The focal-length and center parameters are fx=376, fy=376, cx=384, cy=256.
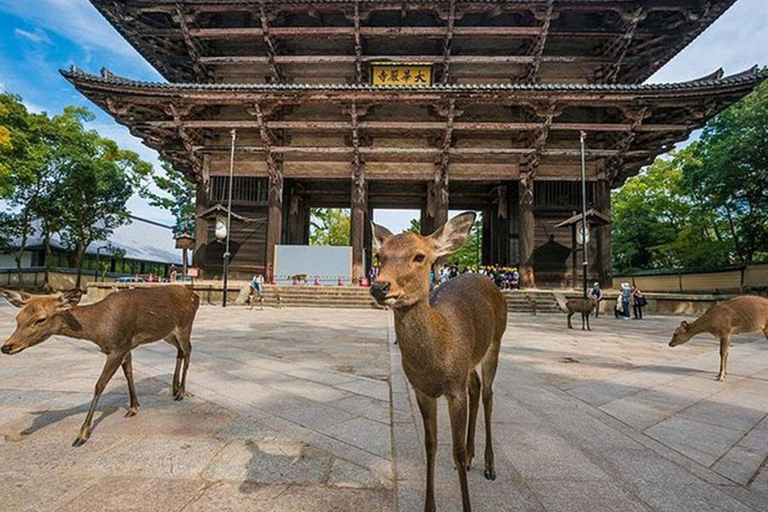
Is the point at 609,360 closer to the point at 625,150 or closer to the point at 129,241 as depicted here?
the point at 625,150

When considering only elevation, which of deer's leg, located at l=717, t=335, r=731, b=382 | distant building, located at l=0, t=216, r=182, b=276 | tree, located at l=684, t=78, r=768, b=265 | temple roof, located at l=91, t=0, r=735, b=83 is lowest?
deer's leg, located at l=717, t=335, r=731, b=382

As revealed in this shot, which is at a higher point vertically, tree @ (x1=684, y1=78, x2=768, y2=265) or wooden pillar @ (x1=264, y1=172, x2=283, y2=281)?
tree @ (x1=684, y1=78, x2=768, y2=265)

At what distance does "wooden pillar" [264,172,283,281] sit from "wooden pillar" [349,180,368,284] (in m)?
3.50

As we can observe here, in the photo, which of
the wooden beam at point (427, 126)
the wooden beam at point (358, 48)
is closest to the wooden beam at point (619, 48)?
the wooden beam at point (427, 126)

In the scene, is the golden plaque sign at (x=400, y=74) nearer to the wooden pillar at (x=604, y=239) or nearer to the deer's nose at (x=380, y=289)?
the wooden pillar at (x=604, y=239)

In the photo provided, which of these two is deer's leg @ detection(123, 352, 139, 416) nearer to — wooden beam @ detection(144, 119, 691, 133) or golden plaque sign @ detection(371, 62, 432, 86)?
wooden beam @ detection(144, 119, 691, 133)

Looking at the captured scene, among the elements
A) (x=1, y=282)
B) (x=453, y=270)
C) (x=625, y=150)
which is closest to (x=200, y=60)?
(x=453, y=270)

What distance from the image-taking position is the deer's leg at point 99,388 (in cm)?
280

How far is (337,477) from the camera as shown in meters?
2.32

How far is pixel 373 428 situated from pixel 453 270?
16.9 meters

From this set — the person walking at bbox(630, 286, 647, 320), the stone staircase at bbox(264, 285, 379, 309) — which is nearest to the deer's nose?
the stone staircase at bbox(264, 285, 379, 309)

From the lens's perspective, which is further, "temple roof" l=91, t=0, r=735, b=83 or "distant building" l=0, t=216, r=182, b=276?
"distant building" l=0, t=216, r=182, b=276

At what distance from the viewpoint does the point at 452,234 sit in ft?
7.23

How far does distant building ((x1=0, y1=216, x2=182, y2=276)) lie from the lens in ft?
101
